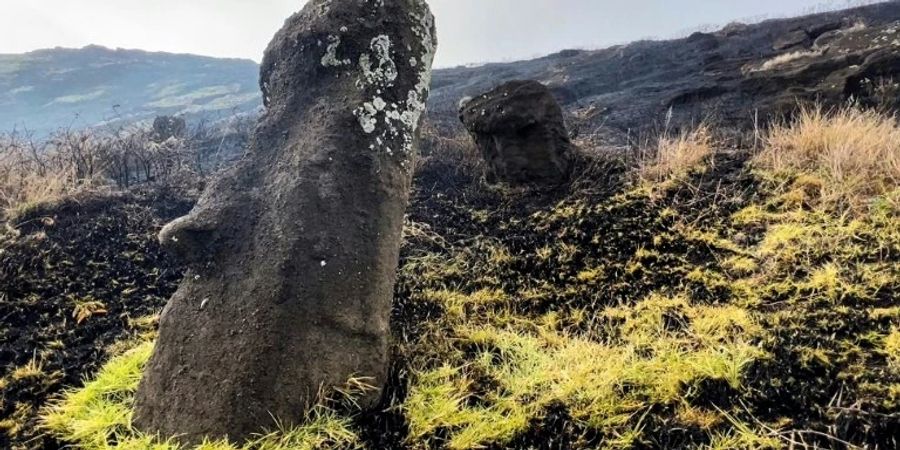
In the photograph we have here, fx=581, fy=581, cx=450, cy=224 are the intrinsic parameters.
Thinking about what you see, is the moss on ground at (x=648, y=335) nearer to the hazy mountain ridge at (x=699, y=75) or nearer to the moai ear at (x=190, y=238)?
the moai ear at (x=190, y=238)

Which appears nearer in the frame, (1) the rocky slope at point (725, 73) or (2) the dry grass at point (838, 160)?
(2) the dry grass at point (838, 160)

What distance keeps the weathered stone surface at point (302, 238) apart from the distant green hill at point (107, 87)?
25.0 meters

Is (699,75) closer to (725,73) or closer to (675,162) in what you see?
(725,73)

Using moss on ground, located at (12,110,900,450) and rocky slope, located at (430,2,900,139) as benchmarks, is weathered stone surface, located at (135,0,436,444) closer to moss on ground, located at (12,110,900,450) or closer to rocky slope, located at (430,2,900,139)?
moss on ground, located at (12,110,900,450)

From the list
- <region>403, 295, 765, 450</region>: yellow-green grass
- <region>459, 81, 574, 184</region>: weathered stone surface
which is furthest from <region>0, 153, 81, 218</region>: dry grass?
<region>403, 295, 765, 450</region>: yellow-green grass

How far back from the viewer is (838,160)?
4105mm

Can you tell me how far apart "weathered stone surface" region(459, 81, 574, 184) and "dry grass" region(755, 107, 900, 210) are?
174cm

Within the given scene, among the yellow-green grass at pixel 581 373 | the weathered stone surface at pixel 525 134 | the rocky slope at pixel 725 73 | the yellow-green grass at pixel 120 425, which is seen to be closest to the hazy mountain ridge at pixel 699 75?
the rocky slope at pixel 725 73

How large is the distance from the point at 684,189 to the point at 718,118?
4.75 m

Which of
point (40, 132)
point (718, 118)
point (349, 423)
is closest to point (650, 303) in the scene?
point (349, 423)

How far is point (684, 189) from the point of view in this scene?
4.63m

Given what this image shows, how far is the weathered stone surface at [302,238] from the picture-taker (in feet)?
7.56

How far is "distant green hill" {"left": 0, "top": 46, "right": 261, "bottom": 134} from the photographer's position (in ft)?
101

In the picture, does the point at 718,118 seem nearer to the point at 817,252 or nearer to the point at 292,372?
the point at 817,252
